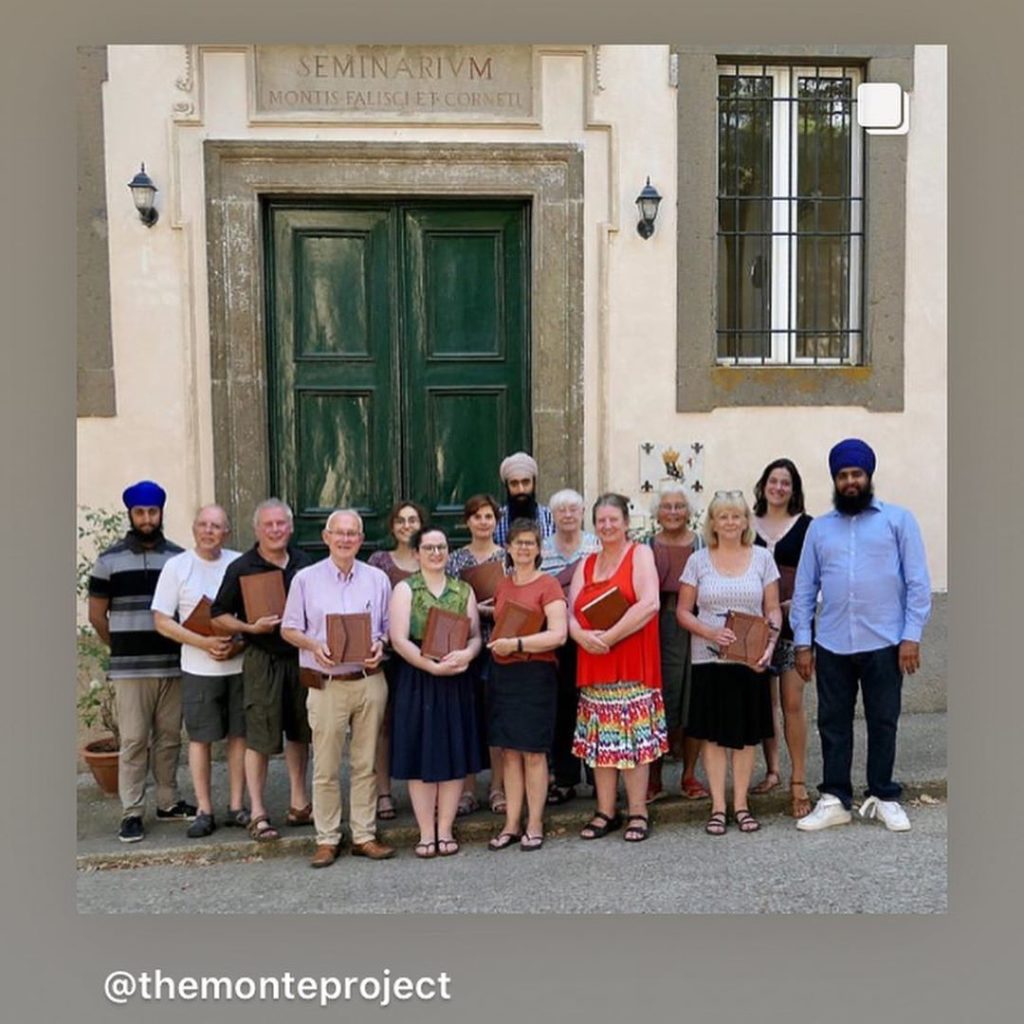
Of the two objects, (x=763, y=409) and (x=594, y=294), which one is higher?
(x=594, y=294)

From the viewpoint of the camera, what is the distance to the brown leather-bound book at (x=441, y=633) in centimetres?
425

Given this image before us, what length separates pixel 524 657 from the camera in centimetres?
434

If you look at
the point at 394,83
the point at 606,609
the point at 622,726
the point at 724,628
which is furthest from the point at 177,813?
the point at 394,83

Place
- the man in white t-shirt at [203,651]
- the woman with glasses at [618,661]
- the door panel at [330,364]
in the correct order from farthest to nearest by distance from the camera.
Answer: the door panel at [330,364] < the man in white t-shirt at [203,651] < the woman with glasses at [618,661]

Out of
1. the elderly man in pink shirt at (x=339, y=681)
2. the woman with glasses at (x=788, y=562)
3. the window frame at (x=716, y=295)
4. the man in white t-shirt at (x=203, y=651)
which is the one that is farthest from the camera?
the window frame at (x=716, y=295)

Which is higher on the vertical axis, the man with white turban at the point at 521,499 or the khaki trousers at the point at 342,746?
the man with white turban at the point at 521,499

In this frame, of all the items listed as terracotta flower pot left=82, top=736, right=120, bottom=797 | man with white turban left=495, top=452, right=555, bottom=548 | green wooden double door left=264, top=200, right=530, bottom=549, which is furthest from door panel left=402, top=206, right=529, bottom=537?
terracotta flower pot left=82, top=736, right=120, bottom=797

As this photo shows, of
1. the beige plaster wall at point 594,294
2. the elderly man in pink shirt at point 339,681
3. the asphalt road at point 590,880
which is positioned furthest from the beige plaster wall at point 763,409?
the elderly man in pink shirt at point 339,681

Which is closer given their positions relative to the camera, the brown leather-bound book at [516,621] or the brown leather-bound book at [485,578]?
the brown leather-bound book at [516,621]

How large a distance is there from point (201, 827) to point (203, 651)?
0.72 metres

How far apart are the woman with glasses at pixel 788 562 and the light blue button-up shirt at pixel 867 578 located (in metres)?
0.18

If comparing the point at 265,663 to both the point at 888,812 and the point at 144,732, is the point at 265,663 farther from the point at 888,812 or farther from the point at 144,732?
the point at 888,812

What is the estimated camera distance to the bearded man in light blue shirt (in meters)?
4.40

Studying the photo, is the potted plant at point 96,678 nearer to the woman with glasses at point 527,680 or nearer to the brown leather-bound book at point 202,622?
the brown leather-bound book at point 202,622
